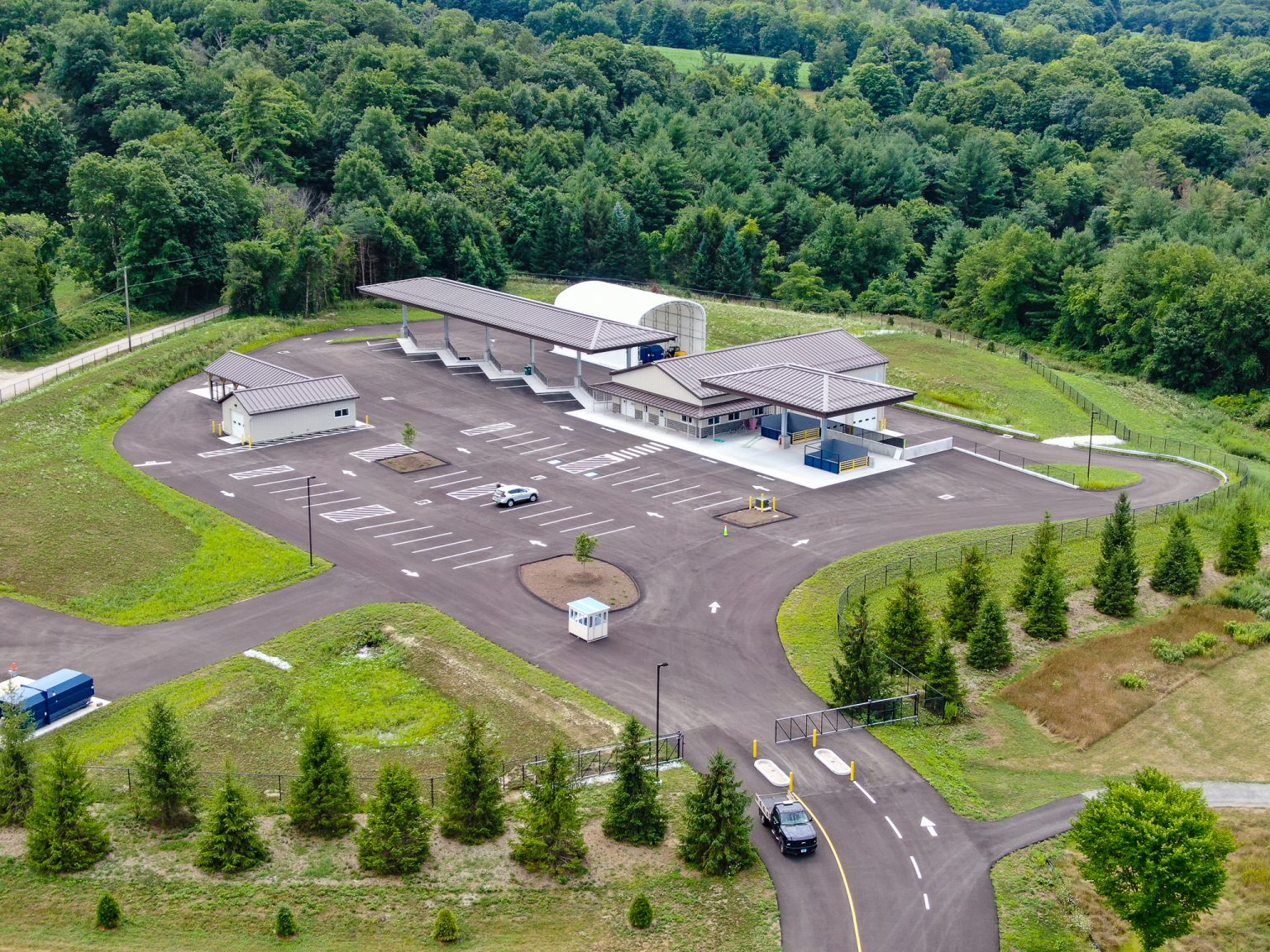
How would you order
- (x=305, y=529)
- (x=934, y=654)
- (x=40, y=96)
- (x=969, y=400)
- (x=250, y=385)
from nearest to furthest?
1. (x=934, y=654)
2. (x=305, y=529)
3. (x=250, y=385)
4. (x=969, y=400)
5. (x=40, y=96)

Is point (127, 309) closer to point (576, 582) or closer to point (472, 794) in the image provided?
point (576, 582)

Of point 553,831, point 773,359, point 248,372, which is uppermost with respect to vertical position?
point 773,359

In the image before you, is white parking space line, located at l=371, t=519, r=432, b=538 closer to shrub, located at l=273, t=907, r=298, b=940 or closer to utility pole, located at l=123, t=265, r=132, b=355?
shrub, located at l=273, t=907, r=298, b=940

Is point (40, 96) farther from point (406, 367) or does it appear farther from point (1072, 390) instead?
point (1072, 390)

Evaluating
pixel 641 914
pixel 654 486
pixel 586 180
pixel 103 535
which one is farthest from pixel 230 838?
pixel 586 180

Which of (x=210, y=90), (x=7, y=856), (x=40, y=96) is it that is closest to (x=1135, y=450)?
(x=7, y=856)

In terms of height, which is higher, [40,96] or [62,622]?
[40,96]

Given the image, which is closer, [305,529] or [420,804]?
[420,804]

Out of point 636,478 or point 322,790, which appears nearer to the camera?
point 322,790
